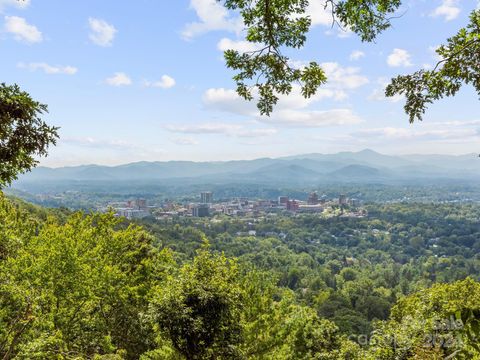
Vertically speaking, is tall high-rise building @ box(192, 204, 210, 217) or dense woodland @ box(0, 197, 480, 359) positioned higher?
dense woodland @ box(0, 197, 480, 359)

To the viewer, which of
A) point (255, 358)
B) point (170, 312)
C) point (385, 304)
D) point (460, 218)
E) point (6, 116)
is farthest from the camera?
point (460, 218)

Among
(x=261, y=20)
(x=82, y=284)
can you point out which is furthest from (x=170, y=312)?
(x=261, y=20)

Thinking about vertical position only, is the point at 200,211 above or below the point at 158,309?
below

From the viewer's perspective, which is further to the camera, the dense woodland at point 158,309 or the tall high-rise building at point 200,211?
the tall high-rise building at point 200,211

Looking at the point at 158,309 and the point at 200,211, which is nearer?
the point at 158,309

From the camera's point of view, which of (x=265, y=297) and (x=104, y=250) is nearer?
(x=265, y=297)

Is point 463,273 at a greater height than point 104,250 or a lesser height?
lesser

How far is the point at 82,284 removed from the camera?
1209 centimetres

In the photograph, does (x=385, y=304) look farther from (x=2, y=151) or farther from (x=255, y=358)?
(x=2, y=151)

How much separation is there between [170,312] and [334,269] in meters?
95.7

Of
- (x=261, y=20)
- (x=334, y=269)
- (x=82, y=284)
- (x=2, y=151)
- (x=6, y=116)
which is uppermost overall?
(x=261, y=20)

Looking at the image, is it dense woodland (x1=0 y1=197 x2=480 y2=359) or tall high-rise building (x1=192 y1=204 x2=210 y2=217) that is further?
tall high-rise building (x1=192 y1=204 x2=210 y2=217)

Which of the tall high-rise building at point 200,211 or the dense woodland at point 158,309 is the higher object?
the dense woodland at point 158,309

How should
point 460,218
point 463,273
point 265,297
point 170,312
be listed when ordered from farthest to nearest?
1. point 460,218
2. point 463,273
3. point 265,297
4. point 170,312
